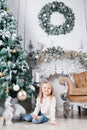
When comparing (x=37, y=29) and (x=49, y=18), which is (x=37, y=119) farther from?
(x=49, y=18)

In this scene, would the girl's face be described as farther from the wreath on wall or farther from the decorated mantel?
the wreath on wall

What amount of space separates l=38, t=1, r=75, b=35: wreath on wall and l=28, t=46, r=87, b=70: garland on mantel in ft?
1.40

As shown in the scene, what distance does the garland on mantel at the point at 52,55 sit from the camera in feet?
17.4

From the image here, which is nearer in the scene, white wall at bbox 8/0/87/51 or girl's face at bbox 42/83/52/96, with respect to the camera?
girl's face at bbox 42/83/52/96

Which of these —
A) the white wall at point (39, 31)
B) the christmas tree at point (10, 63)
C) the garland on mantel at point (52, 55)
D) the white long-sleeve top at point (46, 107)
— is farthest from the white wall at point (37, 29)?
the white long-sleeve top at point (46, 107)

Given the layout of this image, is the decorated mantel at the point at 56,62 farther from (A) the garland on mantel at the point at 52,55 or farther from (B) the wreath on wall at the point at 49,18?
(B) the wreath on wall at the point at 49,18

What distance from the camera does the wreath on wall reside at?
552 cm

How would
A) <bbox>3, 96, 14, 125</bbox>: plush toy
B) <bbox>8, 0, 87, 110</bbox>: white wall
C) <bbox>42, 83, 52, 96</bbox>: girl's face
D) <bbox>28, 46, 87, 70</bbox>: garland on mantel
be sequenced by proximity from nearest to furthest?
<bbox>3, 96, 14, 125</bbox>: plush toy
<bbox>42, 83, 52, 96</bbox>: girl's face
<bbox>28, 46, 87, 70</bbox>: garland on mantel
<bbox>8, 0, 87, 110</bbox>: white wall

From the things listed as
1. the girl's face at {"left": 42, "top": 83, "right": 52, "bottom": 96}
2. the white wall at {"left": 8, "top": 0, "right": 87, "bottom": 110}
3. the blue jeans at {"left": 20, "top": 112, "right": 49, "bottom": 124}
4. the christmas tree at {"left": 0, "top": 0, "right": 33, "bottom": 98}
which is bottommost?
the blue jeans at {"left": 20, "top": 112, "right": 49, "bottom": 124}

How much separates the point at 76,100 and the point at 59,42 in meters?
1.65

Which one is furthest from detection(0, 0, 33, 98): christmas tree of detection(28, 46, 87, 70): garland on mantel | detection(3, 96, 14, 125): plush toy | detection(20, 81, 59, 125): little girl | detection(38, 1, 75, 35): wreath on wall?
detection(38, 1, 75, 35): wreath on wall

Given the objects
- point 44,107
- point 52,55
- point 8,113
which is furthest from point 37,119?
point 52,55

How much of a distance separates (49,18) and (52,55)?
0.83 metres

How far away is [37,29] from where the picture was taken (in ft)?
18.1
